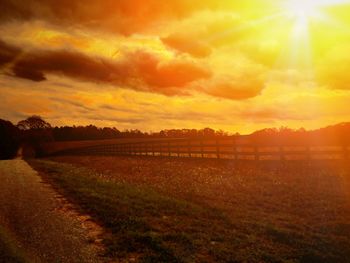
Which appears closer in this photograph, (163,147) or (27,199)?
(27,199)

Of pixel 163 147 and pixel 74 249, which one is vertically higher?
pixel 163 147

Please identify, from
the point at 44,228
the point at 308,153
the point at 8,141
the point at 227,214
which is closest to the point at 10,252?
the point at 44,228

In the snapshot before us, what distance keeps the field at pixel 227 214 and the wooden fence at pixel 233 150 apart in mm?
747

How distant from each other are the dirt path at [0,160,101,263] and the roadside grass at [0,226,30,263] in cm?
15

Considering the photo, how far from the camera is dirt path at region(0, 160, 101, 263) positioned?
320 inches

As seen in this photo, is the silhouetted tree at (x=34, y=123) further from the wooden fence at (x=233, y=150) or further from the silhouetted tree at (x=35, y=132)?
the wooden fence at (x=233, y=150)

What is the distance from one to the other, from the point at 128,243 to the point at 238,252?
7.75ft

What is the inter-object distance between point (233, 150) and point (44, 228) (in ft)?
57.7

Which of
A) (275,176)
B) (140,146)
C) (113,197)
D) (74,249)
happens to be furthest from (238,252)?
(140,146)

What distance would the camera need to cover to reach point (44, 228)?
10141 mm

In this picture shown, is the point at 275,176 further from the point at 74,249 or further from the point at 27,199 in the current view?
the point at 74,249

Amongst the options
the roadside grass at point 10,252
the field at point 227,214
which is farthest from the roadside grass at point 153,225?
the roadside grass at point 10,252

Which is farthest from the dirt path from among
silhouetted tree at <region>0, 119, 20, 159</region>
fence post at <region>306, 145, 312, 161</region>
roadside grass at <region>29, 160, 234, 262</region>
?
silhouetted tree at <region>0, 119, 20, 159</region>

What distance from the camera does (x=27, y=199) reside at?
48.3 feet
